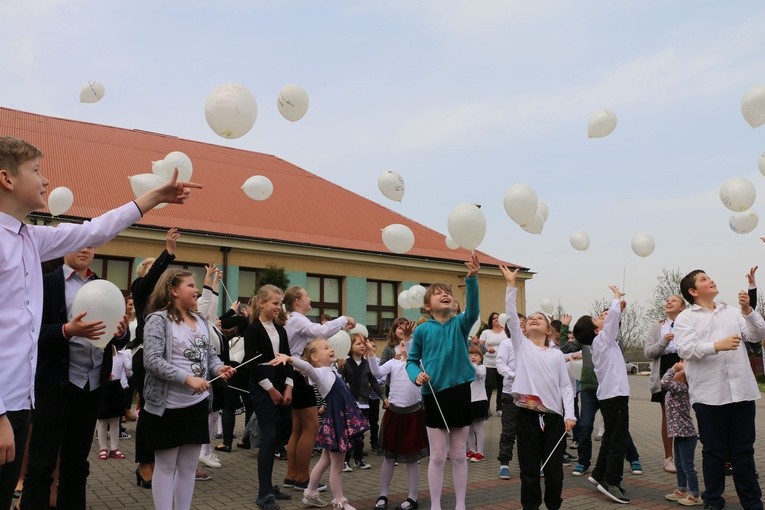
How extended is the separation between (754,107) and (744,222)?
1645 mm

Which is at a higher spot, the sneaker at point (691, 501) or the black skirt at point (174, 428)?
the black skirt at point (174, 428)

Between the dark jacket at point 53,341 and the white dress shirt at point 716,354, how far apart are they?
16.6 ft

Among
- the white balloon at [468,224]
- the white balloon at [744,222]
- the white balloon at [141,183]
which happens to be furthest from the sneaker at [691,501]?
the white balloon at [141,183]

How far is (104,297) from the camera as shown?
12.7 feet

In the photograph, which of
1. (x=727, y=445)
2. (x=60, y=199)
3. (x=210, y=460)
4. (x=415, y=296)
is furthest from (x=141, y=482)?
(x=60, y=199)

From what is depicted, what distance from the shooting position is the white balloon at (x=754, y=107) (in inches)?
328

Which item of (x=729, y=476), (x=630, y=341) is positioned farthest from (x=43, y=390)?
(x=630, y=341)

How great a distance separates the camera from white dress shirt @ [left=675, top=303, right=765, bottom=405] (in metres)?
5.70

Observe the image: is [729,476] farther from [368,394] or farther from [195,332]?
[195,332]

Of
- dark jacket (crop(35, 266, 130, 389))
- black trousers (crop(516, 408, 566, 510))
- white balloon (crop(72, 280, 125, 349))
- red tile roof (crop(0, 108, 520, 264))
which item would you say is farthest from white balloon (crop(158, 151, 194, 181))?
red tile roof (crop(0, 108, 520, 264))

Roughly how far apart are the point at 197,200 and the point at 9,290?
22.7 metres

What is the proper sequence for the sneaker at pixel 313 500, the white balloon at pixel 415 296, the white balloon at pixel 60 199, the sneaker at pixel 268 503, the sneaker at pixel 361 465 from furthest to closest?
the white balloon at pixel 415 296
the white balloon at pixel 60 199
the sneaker at pixel 361 465
the sneaker at pixel 313 500
the sneaker at pixel 268 503

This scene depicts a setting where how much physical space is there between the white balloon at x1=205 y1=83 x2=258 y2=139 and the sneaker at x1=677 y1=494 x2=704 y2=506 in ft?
20.7

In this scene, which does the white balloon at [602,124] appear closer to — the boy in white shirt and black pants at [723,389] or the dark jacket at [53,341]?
the boy in white shirt and black pants at [723,389]
